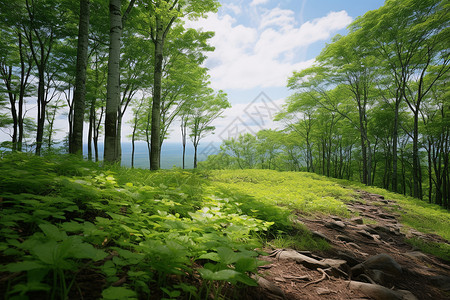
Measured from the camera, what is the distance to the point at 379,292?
1.73 m

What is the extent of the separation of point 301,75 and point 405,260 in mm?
16772

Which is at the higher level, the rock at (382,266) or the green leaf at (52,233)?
the green leaf at (52,233)

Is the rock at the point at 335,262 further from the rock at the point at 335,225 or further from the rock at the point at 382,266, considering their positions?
the rock at the point at 335,225

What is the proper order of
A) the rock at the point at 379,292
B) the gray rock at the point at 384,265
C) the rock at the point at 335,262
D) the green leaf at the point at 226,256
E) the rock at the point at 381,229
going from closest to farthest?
the green leaf at the point at 226,256 < the rock at the point at 379,292 < the rock at the point at 335,262 < the gray rock at the point at 384,265 < the rock at the point at 381,229

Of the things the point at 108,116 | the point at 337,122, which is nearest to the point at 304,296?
the point at 108,116

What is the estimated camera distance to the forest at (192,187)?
47.5 inches

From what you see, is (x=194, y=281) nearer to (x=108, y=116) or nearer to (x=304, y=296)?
(x=304, y=296)

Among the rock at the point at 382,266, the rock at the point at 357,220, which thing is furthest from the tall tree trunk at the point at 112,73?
the rock at the point at 357,220

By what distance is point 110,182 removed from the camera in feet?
7.45

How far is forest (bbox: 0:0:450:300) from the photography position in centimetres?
121

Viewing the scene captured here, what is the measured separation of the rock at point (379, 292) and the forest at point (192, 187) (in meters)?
0.02

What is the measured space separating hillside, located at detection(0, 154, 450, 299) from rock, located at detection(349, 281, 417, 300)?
0.02 meters

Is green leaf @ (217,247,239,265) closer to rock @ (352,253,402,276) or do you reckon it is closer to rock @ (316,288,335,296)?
rock @ (316,288,335,296)

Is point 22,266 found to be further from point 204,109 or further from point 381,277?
point 204,109
